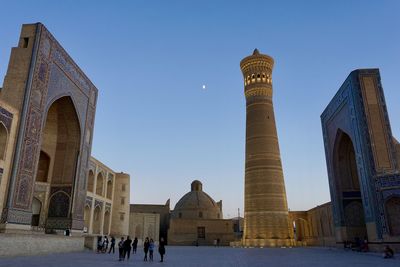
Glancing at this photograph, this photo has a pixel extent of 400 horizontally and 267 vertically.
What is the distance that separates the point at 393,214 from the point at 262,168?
1166cm

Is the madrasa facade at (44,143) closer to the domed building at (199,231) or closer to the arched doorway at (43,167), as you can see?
the arched doorway at (43,167)

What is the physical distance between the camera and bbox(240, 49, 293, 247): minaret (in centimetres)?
2178

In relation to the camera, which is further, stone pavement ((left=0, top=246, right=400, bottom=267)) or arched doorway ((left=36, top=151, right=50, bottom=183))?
arched doorway ((left=36, top=151, right=50, bottom=183))

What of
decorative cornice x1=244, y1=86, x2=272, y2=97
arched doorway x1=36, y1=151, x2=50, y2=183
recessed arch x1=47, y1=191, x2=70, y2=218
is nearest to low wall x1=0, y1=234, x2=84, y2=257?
recessed arch x1=47, y1=191, x2=70, y2=218

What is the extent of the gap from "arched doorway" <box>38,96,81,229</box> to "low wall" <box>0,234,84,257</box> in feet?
6.13

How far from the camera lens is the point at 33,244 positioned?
29.5 feet

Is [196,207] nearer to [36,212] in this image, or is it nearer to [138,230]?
[138,230]

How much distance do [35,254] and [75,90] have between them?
6.54 metres

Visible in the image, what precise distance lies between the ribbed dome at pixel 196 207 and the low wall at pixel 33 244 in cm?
2321

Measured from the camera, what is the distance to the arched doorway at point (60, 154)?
42.2ft

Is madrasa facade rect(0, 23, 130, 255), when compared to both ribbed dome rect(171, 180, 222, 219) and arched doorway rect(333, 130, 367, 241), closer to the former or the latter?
arched doorway rect(333, 130, 367, 241)

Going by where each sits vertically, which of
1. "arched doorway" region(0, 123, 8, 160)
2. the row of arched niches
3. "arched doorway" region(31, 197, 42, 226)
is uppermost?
the row of arched niches

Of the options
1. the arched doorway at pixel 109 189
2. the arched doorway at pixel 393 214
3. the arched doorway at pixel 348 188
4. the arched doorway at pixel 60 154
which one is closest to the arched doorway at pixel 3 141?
the arched doorway at pixel 60 154

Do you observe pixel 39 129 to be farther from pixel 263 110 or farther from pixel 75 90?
pixel 263 110
